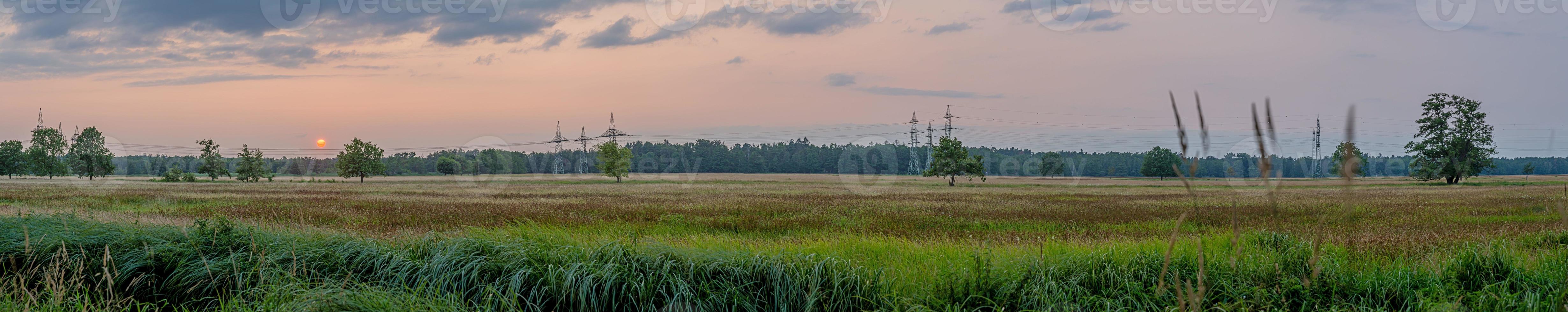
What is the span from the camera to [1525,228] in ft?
41.0

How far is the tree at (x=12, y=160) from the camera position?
225 ft

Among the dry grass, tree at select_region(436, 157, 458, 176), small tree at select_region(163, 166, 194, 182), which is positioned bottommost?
the dry grass

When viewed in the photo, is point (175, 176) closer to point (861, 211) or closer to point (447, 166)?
point (447, 166)

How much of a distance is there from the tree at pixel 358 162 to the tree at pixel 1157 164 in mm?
89149

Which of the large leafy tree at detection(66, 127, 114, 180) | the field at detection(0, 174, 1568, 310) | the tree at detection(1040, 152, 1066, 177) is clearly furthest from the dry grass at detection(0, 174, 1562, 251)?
the tree at detection(1040, 152, 1066, 177)

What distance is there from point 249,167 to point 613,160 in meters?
29.2

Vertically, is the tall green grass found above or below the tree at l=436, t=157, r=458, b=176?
below

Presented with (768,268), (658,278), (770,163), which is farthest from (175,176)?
(770,163)

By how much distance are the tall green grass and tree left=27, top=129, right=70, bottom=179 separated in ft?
296

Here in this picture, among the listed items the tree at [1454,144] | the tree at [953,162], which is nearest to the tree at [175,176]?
the tree at [953,162]

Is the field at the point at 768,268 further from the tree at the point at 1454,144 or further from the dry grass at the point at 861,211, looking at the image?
the tree at the point at 1454,144

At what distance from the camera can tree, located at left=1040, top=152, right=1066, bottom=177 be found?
120750 millimetres

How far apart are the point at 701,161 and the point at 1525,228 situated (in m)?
142

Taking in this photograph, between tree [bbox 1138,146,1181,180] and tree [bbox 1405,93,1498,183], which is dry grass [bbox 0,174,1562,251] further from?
tree [bbox 1138,146,1181,180]
